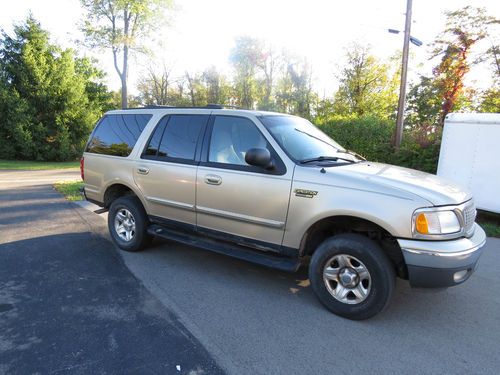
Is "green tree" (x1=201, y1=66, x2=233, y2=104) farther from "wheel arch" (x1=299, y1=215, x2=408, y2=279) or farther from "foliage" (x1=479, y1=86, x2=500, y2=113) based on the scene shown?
"wheel arch" (x1=299, y1=215, x2=408, y2=279)

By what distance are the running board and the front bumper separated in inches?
42.8

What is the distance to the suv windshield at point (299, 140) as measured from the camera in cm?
376

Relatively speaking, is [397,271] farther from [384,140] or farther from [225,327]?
[384,140]

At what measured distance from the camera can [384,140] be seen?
35.2 ft

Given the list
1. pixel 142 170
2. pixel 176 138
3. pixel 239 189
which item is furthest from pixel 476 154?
pixel 142 170

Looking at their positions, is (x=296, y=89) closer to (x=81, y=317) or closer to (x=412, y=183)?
(x=412, y=183)

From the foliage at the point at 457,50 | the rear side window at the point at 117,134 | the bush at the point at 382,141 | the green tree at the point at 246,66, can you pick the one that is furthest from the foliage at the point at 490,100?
the green tree at the point at 246,66

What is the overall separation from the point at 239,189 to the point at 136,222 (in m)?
1.93

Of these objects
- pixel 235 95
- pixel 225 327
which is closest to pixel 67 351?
pixel 225 327

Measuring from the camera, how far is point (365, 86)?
27.4m

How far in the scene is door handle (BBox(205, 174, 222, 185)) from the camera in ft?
12.9

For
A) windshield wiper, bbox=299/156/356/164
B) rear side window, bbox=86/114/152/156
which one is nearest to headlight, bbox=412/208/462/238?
windshield wiper, bbox=299/156/356/164

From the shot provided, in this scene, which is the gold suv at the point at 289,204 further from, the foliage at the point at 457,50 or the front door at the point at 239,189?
the foliage at the point at 457,50

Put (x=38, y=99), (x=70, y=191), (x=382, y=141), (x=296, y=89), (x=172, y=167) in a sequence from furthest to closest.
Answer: (x=296, y=89)
(x=38, y=99)
(x=382, y=141)
(x=70, y=191)
(x=172, y=167)
